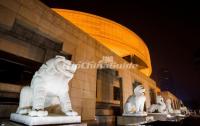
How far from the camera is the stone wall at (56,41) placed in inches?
161

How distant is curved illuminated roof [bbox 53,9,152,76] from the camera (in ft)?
40.8

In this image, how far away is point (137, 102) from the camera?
5.96 m

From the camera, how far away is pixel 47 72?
8.88 ft

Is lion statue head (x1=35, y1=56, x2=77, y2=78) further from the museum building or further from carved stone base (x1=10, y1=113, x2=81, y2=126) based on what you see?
the museum building

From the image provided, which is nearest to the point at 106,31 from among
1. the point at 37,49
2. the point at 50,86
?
the point at 37,49

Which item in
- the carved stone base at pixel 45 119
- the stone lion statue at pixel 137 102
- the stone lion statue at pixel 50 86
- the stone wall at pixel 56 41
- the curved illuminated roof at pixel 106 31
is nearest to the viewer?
the carved stone base at pixel 45 119

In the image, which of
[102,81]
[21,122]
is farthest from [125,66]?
[21,122]

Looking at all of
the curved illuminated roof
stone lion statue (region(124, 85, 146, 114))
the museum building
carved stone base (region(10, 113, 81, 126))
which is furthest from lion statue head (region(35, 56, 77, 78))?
the curved illuminated roof

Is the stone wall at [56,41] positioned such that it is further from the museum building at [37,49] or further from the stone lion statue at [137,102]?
the stone lion statue at [137,102]

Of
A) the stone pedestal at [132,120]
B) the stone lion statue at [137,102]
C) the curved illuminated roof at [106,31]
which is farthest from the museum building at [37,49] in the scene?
the curved illuminated roof at [106,31]

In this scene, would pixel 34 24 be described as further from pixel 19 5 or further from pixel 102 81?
pixel 102 81

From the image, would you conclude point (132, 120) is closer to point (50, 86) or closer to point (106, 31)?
point (50, 86)

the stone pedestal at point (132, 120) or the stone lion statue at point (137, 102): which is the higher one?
the stone lion statue at point (137, 102)

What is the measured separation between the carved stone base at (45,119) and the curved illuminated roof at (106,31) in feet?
34.5
